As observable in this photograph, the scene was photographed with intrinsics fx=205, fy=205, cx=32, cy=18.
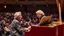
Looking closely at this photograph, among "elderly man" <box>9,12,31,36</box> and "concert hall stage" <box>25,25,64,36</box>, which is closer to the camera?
"concert hall stage" <box>25,25,64,36</box>

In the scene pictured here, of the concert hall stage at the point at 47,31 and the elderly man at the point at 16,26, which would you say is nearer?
the concert hall stage at the point at 47,31

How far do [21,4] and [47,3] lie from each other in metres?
2.70

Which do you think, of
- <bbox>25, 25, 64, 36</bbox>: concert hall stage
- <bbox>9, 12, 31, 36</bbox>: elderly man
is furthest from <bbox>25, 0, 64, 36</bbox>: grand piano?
<bbox>9, 12, 31, 36</bbox>: elderly man

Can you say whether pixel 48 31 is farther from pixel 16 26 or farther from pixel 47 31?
pixel 16 26

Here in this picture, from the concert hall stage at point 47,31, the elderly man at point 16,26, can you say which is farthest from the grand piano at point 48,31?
the elderly man at point 16,26

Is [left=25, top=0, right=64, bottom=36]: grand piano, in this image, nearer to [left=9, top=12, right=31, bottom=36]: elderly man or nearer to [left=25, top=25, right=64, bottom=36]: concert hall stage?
[left=25, top=25, right=64, bottom=36]: concert hall stage

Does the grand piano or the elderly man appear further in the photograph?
the elderly man

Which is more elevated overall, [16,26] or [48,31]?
[48,31]

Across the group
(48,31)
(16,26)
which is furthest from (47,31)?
(16,26)

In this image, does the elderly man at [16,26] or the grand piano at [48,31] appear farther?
the elderly man at [16,26]

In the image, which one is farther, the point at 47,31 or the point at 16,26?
the point at 16,26

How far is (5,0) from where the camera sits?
2084 cm

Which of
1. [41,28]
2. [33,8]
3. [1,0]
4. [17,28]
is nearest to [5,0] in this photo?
[1,0]

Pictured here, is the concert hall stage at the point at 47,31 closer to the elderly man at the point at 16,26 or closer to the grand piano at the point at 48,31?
the grand piano at the point at 48,31
